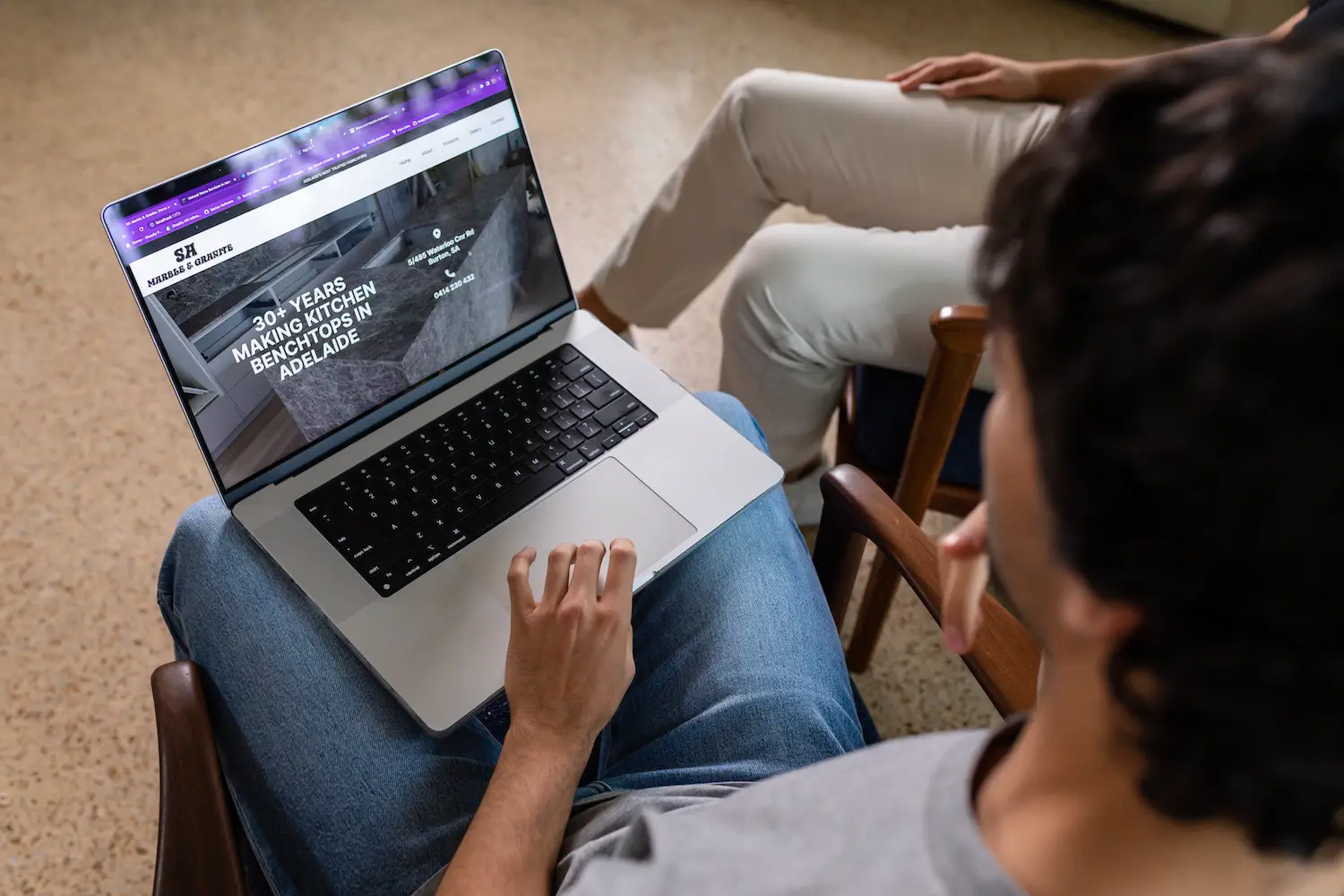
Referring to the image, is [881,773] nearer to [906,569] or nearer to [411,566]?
[906,569]

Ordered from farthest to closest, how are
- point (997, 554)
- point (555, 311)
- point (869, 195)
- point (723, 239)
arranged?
point (723, 239)
point (869, 195)
point (555, 311)
point (997, 554)

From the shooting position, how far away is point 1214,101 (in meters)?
0.34

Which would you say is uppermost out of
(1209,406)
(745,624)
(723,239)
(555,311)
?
(1209,406)

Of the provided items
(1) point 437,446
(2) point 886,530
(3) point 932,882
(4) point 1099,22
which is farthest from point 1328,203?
(4) point 1099,22

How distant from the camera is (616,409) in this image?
0.97 meters

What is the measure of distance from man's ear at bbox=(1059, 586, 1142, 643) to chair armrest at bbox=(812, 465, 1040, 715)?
358 millimetres

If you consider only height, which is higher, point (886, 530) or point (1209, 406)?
point (1209, 406)

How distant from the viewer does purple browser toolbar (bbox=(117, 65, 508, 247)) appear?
765 millimetres

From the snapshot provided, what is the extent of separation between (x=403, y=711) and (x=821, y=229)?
0.73 metres

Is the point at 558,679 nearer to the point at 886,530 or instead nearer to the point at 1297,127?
the point at 886,530

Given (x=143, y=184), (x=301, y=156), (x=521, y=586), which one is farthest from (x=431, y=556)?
(x=143, y=184)

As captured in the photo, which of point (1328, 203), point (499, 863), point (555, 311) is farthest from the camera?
point (555, 311)

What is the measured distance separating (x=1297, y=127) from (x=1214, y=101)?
0.03 metres

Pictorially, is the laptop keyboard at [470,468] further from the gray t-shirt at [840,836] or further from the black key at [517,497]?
the gray t-shirt at [840,836]
